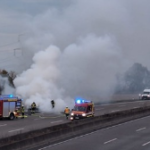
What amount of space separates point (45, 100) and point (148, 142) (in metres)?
24.2

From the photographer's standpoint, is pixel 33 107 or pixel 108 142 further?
pixel 33 107

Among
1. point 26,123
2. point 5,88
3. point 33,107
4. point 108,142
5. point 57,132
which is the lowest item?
point 108,142

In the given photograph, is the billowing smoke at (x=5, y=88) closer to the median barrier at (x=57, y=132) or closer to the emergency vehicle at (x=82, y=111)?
the emergency vehicle at (x=82, y=111)

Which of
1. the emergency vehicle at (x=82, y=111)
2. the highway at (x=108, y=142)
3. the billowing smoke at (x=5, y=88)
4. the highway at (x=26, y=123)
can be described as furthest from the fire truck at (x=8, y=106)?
the highway at (x=108, y=142)

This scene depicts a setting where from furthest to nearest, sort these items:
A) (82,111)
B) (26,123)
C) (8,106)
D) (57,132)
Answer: (8,106) < (82,111) < (26,123) < (57,132)

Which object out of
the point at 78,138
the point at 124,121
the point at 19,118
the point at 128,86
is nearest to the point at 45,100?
the point at 19,118

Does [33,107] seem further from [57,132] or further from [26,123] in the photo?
[57,132]

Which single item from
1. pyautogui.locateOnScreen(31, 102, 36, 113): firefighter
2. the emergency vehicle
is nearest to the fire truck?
pyautogui.locateOnScreen(31, 102, 36, 113): firefighter

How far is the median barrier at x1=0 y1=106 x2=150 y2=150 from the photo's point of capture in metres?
19.5

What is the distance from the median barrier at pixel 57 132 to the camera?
19.5 metres

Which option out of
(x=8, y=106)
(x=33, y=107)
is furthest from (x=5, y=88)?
(x=8, y=106)

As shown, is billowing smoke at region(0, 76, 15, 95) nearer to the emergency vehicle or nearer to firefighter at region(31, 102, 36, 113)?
firefighter at region(31, 102, 36, 113)

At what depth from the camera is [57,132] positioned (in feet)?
80.6

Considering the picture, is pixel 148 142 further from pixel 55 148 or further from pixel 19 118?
pixel 19 118
